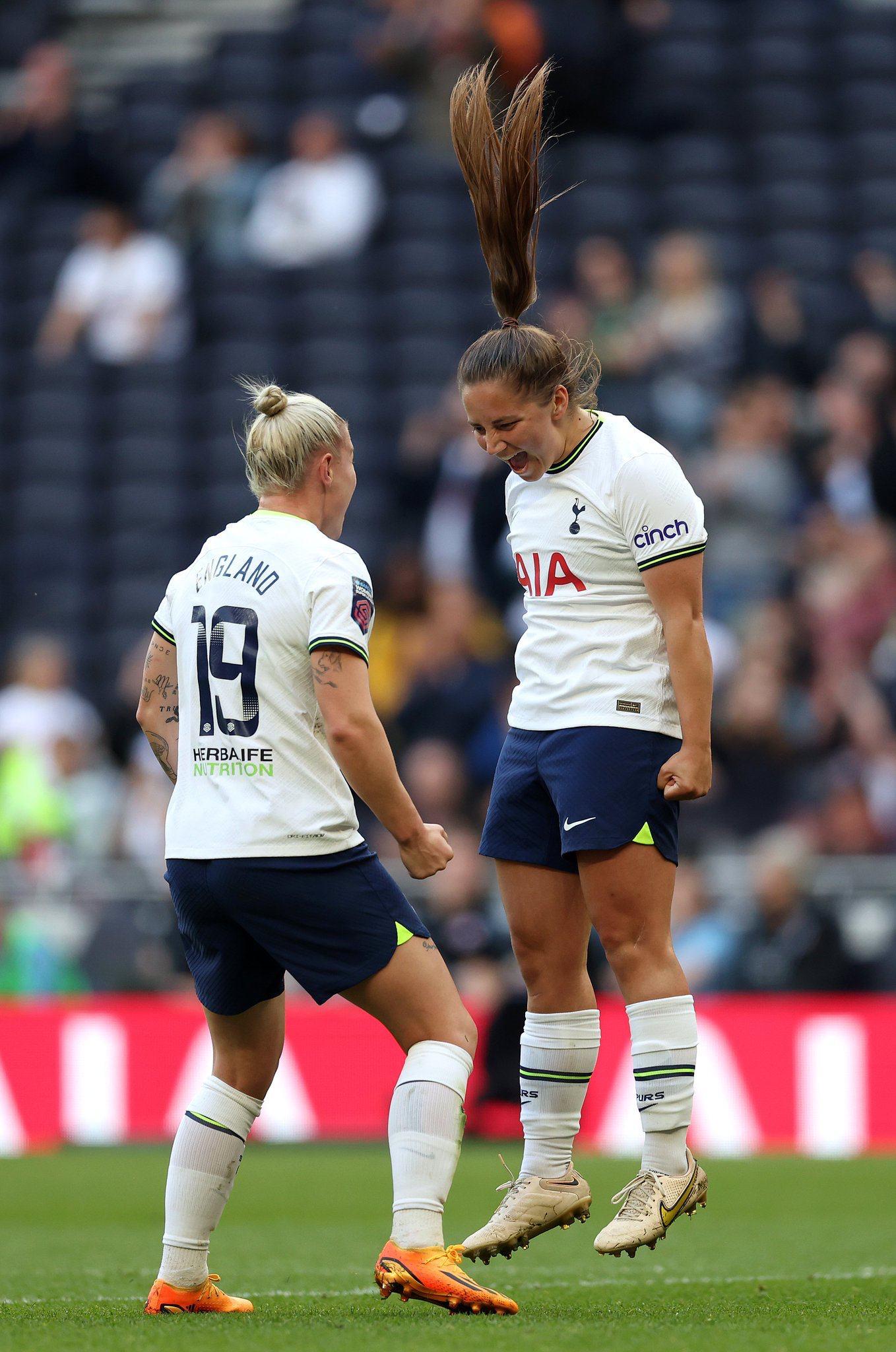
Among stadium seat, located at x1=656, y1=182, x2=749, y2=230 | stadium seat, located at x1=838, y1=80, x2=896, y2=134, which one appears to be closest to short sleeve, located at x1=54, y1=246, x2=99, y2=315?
stadium seat, located at x1=656, y1=182, x2=749, y2=230

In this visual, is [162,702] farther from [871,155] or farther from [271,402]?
[871,155]

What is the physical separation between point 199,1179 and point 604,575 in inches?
62.8

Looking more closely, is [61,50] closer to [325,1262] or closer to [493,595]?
[493,595]

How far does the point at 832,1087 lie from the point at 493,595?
126 inches

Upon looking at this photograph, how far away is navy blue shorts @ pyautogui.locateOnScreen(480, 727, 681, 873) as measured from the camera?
437 cm

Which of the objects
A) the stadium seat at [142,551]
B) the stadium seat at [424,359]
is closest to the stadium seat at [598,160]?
the stadium seat at [424,359]

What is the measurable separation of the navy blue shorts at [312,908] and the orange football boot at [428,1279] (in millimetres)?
546

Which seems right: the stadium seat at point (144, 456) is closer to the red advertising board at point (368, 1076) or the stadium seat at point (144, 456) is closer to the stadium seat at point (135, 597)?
the stadium seat at point (135, 597)

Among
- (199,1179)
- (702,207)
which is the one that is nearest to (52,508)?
(702,207)

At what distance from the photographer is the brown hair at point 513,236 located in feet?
14.6

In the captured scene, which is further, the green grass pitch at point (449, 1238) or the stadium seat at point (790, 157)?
the stadium seat at point (790, 157)

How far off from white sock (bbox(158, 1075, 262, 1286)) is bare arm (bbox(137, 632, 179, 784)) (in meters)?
0.73

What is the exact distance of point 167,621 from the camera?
4.29m

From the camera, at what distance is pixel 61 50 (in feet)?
51.0
